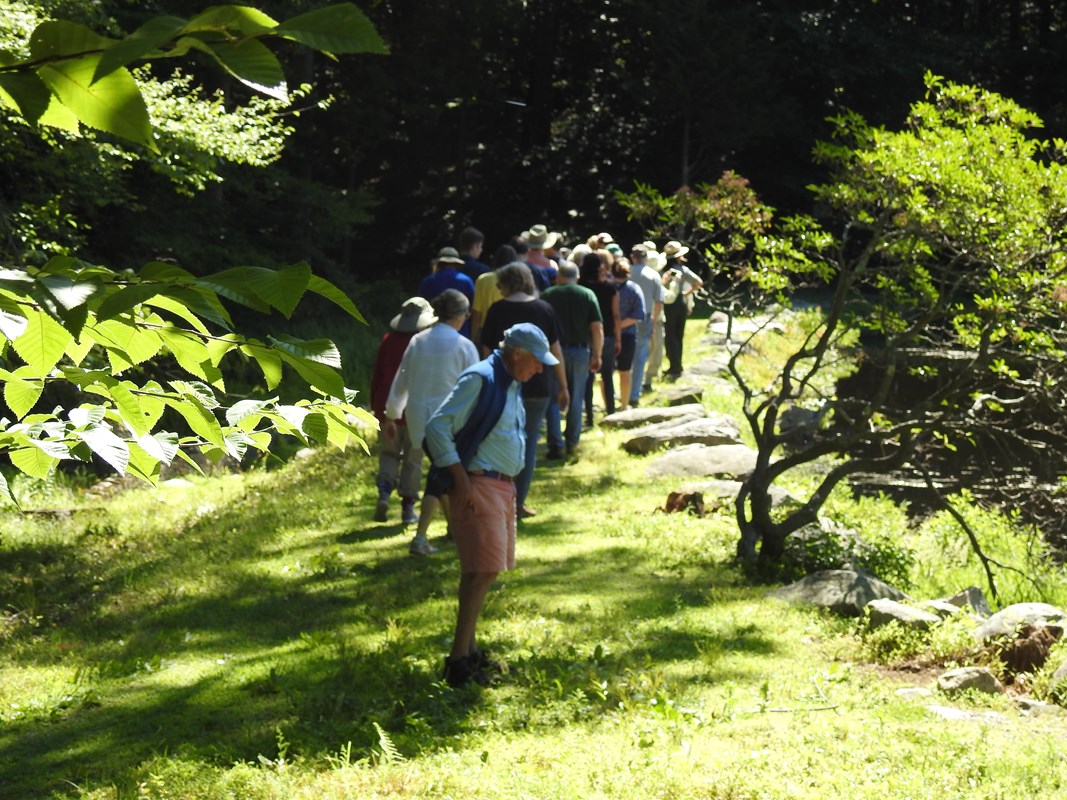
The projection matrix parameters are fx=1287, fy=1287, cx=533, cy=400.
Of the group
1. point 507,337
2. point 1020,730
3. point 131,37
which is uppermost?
point 131,37

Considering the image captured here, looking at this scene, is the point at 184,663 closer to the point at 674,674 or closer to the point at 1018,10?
the point at 674,674

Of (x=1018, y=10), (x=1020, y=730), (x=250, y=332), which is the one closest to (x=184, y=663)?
(x=1020, y=730)

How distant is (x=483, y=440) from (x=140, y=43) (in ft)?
17.0

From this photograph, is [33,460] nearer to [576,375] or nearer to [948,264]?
[948,264]

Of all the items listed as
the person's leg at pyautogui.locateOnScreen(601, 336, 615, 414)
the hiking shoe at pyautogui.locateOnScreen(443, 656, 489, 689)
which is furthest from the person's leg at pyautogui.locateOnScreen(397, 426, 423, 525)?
the person's leg at pyautogui.locateOnScreen(601, 336, 615, 414)

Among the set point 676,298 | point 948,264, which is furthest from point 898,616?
point 676,298

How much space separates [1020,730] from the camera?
6.16m

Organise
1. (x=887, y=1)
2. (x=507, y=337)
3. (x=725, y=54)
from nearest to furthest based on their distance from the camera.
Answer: (x=507, y=337)
(x=725, y=54)
(x=887, y=1)

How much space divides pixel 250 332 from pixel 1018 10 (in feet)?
96.4

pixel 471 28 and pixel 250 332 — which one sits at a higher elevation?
pixel 471 28

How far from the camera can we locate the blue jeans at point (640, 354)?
15.8 m

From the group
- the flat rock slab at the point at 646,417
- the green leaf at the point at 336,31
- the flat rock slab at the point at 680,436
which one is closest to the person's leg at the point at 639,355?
the flat rock slab at the point at 646,417

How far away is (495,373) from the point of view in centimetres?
679

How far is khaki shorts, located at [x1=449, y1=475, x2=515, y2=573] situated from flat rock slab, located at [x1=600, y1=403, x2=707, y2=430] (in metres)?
8.40
